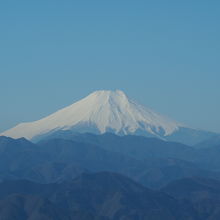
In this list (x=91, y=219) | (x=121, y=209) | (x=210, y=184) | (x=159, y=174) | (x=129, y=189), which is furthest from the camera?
(x=159, y=174)

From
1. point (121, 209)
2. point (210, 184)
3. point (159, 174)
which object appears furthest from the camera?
point (159, 174)

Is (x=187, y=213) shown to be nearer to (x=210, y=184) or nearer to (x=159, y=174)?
(x=210, y=184)

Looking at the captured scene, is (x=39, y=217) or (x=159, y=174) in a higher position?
(x=39, y=217)

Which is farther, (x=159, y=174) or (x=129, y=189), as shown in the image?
(x=159, y=174)

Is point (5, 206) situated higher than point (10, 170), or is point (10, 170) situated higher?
point (5, 206)

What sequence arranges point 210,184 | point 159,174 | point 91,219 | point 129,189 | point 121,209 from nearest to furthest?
point 91,219 < point 121,209 < point 129,189 < point 210,184 < point 159,174

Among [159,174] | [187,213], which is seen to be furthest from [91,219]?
[159,174]

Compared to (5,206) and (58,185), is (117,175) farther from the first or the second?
(5,206)

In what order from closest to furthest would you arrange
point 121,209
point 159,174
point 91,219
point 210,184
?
point 91,219 → point 121,209 → point 210,184 → point 159,174

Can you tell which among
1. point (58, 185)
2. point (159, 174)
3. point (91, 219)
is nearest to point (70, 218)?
point (91, 219)
